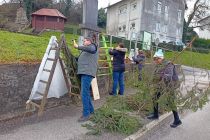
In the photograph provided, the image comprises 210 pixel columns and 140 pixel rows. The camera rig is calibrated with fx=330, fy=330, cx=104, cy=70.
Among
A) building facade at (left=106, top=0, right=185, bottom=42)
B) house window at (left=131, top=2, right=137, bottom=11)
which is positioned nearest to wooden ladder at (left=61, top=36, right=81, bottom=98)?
building facade at (left=106, top=0, right=185, bottom=42)

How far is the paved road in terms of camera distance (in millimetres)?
7592

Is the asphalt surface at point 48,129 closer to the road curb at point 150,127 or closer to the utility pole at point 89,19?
the road curb at point 150,127

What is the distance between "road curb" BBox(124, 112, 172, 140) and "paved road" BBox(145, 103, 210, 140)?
0.36 feet

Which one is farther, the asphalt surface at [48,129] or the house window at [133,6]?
the house window at [133,6]

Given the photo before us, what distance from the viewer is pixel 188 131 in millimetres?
8195

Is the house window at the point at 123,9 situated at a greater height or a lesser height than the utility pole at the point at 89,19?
greater

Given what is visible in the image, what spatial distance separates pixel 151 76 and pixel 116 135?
86.3 inches

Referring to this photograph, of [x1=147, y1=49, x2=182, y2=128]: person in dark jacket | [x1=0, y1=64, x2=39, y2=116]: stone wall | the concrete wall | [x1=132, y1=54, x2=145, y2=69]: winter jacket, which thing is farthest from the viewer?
the concrete wall

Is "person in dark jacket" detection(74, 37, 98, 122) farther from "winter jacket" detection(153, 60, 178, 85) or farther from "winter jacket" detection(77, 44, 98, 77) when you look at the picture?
"winter jacket" detection(153, 60, 178, 85)

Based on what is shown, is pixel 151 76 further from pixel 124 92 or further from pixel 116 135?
pixel 124 92

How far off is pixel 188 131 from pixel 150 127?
104 cm

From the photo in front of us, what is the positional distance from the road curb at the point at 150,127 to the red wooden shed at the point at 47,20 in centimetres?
3465

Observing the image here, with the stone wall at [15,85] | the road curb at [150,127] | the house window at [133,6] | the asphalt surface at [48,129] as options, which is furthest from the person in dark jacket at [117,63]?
the house window at [133,6]

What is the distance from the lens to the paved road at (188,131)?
299 inches
